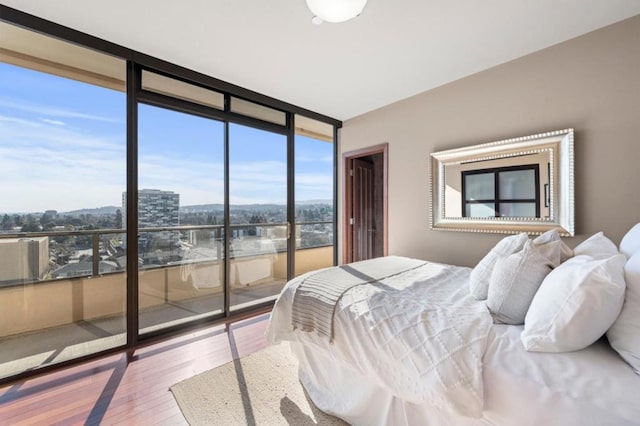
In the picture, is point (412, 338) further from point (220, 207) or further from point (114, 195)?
point (114, 195)

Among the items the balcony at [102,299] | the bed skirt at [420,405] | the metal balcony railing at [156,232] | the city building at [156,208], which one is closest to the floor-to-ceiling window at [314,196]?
the metal balcony railing at [156,232]

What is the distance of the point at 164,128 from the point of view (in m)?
2.95

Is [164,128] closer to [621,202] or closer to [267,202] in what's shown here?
[267,202]

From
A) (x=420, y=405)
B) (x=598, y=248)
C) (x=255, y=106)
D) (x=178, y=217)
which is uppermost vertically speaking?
(x=255, y=106)

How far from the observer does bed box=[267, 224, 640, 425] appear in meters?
1.02

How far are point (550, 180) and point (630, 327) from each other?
5.80 ft

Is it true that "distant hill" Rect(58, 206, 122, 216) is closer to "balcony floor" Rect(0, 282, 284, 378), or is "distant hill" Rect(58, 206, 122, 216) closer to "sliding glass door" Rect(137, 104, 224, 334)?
"sliding glass door" Rect(137, 104, 224, 334)

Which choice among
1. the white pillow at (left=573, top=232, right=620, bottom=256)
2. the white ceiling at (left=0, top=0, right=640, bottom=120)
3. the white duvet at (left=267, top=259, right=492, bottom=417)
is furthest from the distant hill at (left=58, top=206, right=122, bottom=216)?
the white pillow at (left=573, top=232, right=620, bottom=256)

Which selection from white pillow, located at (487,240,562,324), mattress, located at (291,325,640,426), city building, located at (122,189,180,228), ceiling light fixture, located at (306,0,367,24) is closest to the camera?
mattress, located at (291,325,640,426)

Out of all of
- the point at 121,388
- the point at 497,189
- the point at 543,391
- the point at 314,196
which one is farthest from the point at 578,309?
the point at 314,196

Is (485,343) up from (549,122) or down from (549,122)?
down

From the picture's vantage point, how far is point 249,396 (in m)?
1.96

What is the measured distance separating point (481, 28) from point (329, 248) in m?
3.51

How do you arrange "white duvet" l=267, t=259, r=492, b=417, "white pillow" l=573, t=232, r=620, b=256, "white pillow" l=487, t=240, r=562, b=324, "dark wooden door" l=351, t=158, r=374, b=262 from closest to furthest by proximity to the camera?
"white duvet" l=267, t=259, r=492, b=417 < "white pillow" l=487, t=240, r=562, b=324 < "white pillow" l=573, t=232, r=620, b=256 < "dark wooden door" l=351, t=158, r=374, b=262
